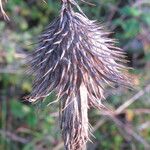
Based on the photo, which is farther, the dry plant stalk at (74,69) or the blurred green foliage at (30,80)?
the blurred green foliage at (30,80)

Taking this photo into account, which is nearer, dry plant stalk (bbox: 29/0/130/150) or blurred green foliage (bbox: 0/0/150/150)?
dry plant stalk (bbox: 29/0/130/150)

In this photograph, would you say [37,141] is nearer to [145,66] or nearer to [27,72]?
[145,66]

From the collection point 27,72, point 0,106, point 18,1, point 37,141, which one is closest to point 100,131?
point 37,141

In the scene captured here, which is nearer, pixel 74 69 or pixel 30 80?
pixel 74 69
